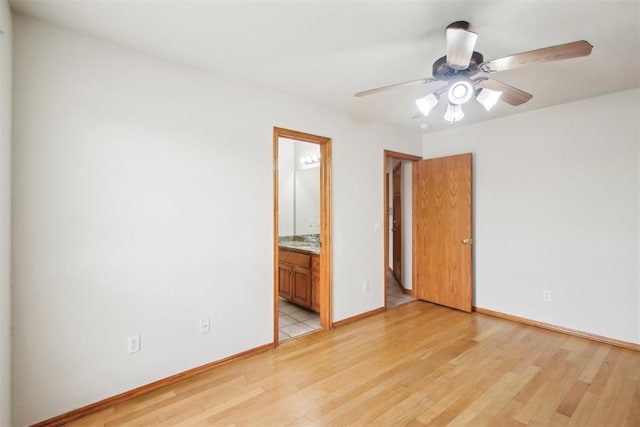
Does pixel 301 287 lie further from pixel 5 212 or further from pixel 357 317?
pixel 5 212

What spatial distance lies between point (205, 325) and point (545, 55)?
110 inches

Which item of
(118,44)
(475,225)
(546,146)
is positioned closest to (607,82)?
(546,146)

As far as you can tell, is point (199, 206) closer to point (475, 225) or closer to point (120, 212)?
point (120, 212)

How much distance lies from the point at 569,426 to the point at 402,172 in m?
3.57

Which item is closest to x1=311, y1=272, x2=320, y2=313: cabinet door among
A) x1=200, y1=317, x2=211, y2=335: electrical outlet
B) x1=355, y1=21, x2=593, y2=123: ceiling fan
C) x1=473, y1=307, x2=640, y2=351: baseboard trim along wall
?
x1=200, y1=317, x2=211, y2=335: electrical outlet

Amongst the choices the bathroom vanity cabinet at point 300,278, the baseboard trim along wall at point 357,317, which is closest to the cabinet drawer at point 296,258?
the bathroom vanity cabinet at point 300,278

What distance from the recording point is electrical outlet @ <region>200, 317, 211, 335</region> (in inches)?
94.6

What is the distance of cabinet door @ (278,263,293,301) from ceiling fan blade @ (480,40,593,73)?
10.0 feet

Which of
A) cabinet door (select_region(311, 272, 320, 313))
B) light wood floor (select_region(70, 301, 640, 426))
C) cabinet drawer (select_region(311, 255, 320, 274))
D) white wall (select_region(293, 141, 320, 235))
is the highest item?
white wall (select_region(293, 141, 320, 235))

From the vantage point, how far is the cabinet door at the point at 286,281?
3.99 metres

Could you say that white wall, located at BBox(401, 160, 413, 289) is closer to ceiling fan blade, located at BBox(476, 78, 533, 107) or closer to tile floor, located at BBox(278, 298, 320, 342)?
tile floor, located at BBox(278, 298, 320, 342)

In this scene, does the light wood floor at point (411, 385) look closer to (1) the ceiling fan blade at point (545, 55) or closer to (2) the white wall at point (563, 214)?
(2) the white wall at point (563, 214)

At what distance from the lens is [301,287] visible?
3.79 metres

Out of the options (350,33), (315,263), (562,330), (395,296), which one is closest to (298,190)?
(315,263)
